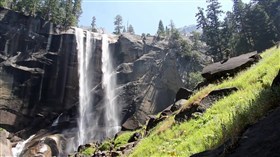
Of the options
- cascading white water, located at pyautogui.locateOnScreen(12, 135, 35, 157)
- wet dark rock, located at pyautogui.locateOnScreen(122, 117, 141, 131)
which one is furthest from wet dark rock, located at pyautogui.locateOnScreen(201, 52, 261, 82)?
cascading white water, located at pyautogui.locateOnScreen(12, 135, 35, 157)

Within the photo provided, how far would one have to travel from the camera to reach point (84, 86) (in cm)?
5731

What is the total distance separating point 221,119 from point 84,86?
49574 mm

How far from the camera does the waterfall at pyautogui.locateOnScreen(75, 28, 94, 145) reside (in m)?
51.0

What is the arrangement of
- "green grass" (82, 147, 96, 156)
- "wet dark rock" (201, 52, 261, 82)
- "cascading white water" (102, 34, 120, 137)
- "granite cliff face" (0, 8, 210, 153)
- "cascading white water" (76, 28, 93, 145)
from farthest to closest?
→ 1. "granite cliff face" (0, 8, 210, 153)
2. "cascading white water" (102, 34, 120, 137)
3. "cascading white water" (76, 28, 93, 145)
4. "green grass" (82, 147, 96, 156)
5. "wet dark rock" (201, 52, 261, 82)

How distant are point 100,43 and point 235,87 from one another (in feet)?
167

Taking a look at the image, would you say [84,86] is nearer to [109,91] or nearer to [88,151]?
[109,91]

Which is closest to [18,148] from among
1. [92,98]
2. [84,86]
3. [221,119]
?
[92,98]

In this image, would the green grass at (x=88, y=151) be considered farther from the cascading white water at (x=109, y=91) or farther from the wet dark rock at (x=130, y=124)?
the cascading white water at (x=109, y=91)

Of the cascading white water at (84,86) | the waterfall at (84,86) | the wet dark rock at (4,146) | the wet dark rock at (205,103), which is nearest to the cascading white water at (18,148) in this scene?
the wet dark rock at (4,146)

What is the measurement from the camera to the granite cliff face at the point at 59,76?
176ft

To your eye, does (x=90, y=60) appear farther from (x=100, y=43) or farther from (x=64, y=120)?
(x=64, y=120)

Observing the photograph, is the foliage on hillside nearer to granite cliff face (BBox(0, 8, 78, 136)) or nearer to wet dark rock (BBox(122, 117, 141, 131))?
wet dark rock (BBox(122, 117, 141, 131))

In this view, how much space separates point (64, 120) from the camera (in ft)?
174

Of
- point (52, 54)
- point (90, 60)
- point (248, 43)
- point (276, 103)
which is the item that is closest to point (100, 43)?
point (90, 60)
